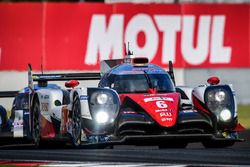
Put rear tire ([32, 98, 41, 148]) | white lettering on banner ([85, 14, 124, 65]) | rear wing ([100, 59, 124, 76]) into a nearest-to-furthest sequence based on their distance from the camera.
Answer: rear tire ([32, 98, 41, 148]), rear wing ([100, 59, 124, 76]), white lettering on banner ([85, 14, 124, 65])

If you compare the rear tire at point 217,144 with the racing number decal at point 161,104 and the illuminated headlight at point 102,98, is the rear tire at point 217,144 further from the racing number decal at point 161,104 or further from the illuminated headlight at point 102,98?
the illuminated headlight at point 102,98

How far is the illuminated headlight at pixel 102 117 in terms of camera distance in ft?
59.8

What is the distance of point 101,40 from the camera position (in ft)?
109

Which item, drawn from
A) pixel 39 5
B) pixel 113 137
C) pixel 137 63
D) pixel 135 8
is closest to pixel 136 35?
pixel 135 8

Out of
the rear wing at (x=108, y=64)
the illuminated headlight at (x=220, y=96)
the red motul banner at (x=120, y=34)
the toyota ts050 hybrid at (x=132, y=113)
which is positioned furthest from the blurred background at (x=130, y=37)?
the illuminated headlight at (x=220, y=96)

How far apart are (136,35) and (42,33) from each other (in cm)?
274

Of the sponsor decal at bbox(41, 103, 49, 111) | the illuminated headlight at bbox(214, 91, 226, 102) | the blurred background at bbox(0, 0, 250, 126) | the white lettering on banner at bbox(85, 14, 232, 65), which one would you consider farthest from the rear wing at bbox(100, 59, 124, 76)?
the white lettering on banner at bbox(85, 14, 232, 65)

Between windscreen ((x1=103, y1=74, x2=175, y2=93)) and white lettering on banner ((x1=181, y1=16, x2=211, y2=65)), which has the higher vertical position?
white lettering on banner ((x1=181, y1=16, x2=211, y2=65))

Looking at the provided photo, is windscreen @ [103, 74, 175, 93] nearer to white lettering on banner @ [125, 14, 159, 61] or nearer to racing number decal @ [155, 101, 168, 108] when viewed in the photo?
racing number decal @ [155, 101, 168, 108]

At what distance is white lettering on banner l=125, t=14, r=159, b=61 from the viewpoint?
33156 millimetres

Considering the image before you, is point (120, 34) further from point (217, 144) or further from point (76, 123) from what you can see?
point (76, 123)

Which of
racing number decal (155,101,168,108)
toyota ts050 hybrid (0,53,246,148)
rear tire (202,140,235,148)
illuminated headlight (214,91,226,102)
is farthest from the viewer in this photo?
rear tire (202,140,235,148)

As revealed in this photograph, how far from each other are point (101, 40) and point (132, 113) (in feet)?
48.8

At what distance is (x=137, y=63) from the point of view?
20125 mm
